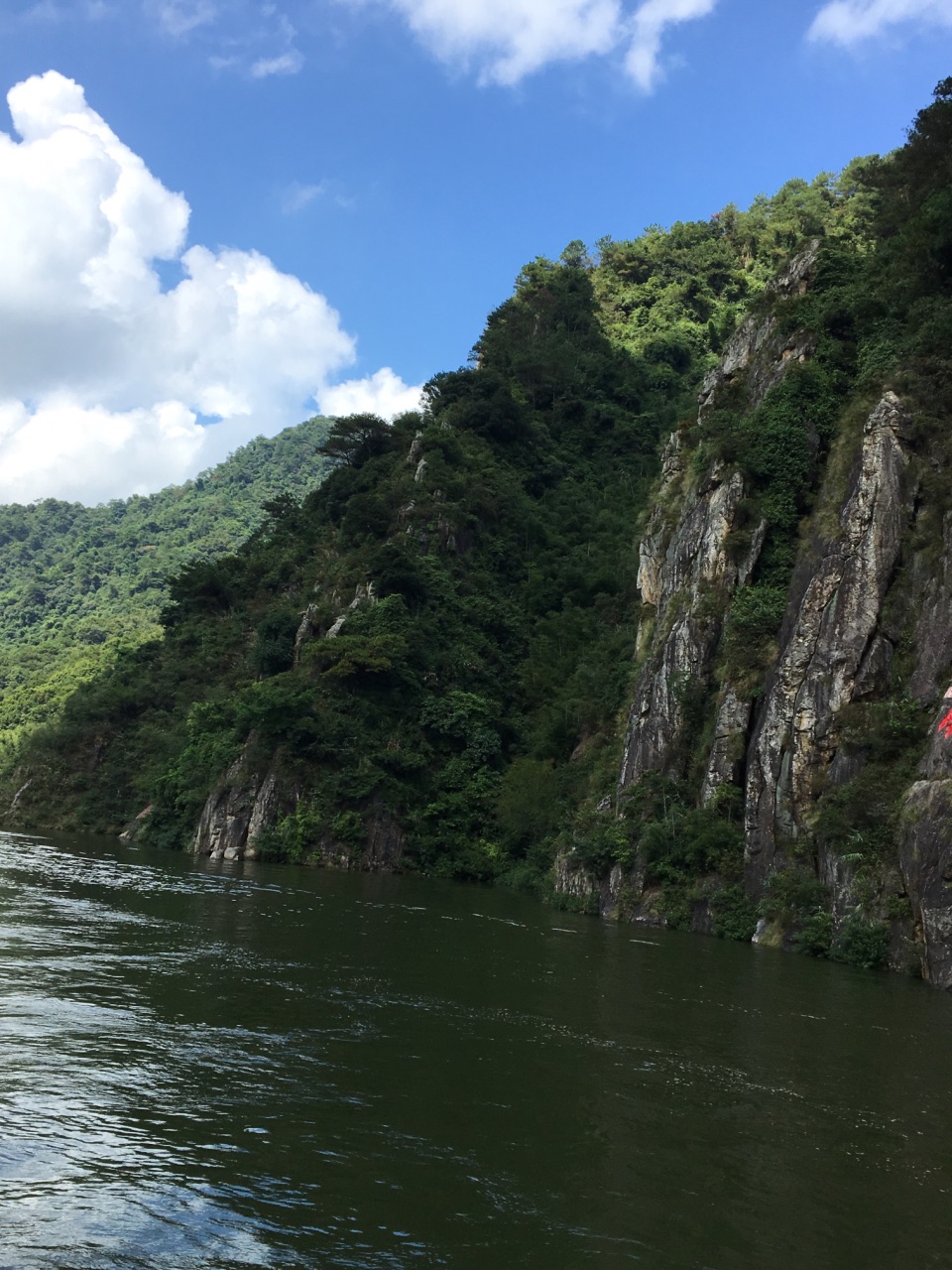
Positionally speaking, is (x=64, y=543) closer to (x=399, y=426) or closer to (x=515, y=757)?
(x=399, y=426)

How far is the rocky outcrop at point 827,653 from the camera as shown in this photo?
101 feet

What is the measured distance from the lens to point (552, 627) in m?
68.4

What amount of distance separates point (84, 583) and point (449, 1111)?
156587mm

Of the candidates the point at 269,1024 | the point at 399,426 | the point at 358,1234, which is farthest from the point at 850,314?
the point at 399,426

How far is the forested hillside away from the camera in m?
108

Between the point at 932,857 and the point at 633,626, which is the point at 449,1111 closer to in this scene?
the point at 932,857

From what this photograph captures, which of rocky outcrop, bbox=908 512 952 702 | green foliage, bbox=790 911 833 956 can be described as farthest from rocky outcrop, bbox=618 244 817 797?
green foliage, bbox=790 911 833 956

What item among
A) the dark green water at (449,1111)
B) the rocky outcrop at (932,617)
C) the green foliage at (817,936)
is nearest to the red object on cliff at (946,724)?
the rocky outcrop at (932,617)

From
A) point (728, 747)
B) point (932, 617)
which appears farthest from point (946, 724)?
point (728, 747)

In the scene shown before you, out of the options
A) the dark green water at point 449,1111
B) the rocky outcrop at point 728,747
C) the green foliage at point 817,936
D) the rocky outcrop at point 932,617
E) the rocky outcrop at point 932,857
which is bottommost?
the dark green water at point 449,1111

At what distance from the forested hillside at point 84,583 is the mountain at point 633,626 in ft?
64.6

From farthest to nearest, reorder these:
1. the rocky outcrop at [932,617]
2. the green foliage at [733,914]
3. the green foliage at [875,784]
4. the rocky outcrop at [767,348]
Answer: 1. the rocky outcrop at [767,348]
2. the green foliage at [733,914]
3. the rocky outcrop at [932,617]
4. the green foliage at [875,784]

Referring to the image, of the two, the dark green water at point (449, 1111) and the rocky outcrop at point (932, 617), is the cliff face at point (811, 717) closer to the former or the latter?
the rocky outcrop at point (932, 617)

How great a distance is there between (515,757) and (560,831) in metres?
12.4
